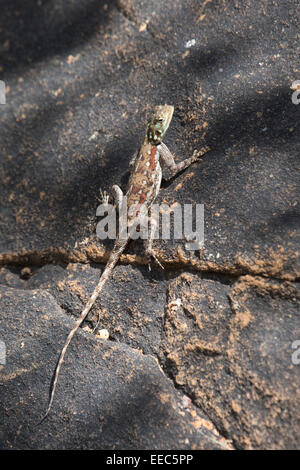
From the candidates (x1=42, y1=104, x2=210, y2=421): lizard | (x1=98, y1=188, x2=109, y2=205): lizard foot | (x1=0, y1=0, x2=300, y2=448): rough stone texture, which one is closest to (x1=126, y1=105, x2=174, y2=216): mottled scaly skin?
(x1=42, y1=104, x2=210, y2=421): lizard

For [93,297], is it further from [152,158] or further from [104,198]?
[152,158]

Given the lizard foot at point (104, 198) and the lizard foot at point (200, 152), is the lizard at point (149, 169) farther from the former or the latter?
the lizard foot at point (104, 198)

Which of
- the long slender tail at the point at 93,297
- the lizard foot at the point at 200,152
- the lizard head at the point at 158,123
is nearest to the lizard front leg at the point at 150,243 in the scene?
the long slender tail at the point at 93,297

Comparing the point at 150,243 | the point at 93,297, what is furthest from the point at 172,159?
the point at 93,297
